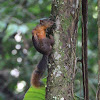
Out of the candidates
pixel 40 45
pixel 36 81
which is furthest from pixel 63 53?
pixel 36 81

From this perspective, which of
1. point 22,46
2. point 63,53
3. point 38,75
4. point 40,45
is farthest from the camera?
point 22,46

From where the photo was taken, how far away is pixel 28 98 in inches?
64.8

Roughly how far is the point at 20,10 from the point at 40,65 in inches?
70.6

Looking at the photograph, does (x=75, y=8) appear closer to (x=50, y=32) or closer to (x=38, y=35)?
(x=50, y=32)

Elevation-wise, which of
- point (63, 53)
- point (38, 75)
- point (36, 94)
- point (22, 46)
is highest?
point (63, 53)

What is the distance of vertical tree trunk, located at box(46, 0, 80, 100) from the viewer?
1240mm

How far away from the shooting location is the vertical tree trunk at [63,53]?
1240 mm

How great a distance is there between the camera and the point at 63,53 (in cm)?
128

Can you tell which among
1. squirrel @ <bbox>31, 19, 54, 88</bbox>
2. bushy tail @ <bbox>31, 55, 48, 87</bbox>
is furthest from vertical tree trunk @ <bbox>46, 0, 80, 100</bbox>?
bushy tail @ <bbox>31, 55, 48, 87</bbox>

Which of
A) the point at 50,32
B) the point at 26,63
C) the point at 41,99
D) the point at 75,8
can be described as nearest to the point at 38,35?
the point at 50,32

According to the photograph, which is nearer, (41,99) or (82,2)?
(82,2)

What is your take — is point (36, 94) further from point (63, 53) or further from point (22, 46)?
point (22, 46)

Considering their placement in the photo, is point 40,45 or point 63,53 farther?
point 40,45

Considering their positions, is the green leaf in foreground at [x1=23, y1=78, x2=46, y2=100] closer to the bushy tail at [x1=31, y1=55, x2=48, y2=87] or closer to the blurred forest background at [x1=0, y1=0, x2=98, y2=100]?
the bushy tail at [x1=31, y1=55, x2=48, y2=87]
